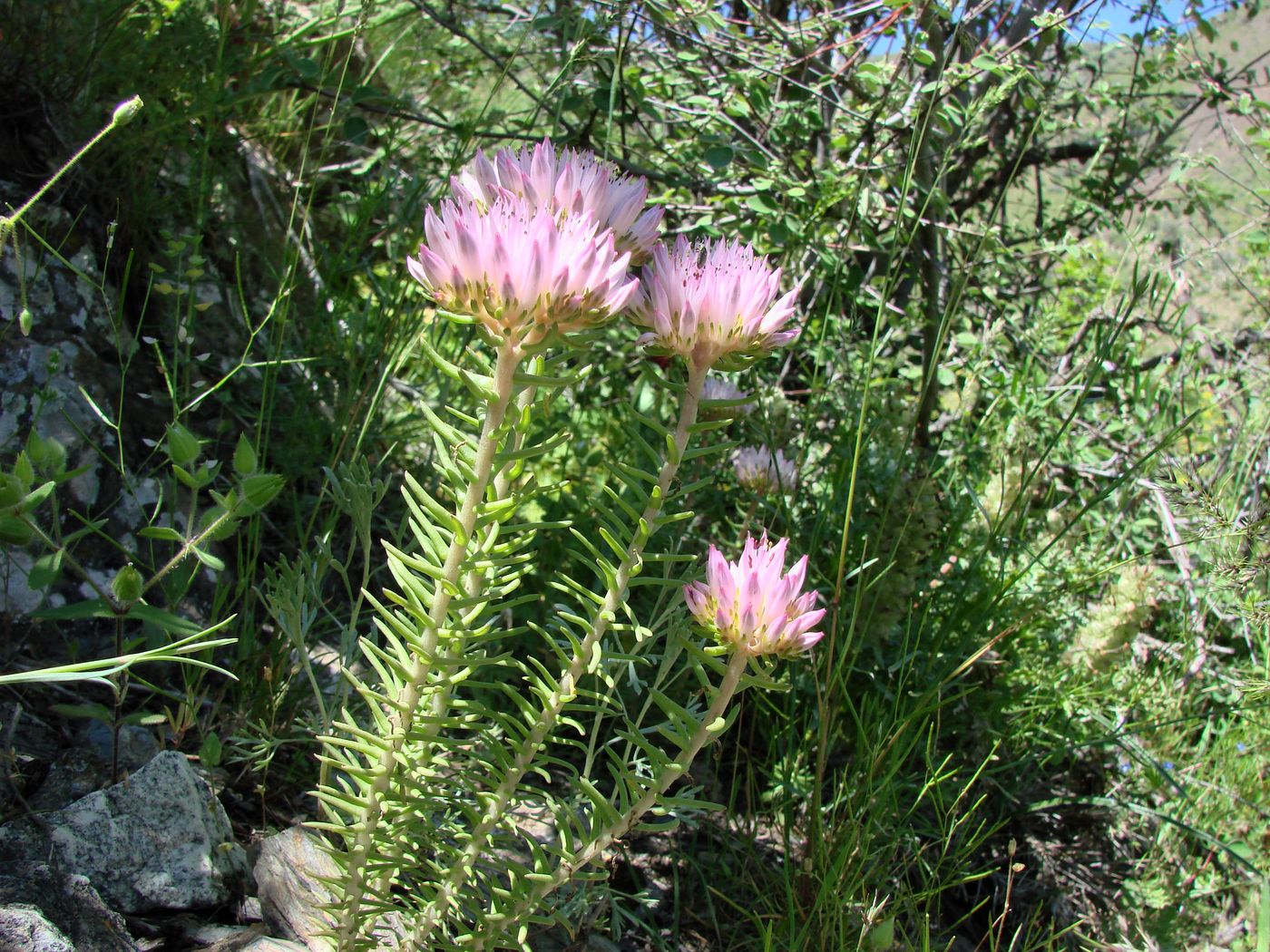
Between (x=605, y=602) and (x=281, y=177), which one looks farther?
(x=281, y=177)

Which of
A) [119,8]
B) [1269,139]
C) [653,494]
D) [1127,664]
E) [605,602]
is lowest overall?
[605,602]

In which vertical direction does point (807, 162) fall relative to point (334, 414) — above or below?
above

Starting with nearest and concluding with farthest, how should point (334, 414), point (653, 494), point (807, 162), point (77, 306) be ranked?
point (653, 494), point (77, 306), point (334, 414), point (807, 162)

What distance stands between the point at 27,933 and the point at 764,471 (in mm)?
1685

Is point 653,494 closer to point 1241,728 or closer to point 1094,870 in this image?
point 1094,870

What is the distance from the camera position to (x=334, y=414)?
7.73 feet

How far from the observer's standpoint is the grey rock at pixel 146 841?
1.45 m

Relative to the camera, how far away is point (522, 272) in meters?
1.08

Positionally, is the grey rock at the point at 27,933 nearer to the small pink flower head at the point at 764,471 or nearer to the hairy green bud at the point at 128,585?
Result: the hairy green bud at the point at 128,585

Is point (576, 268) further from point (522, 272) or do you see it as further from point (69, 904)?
point (69, 904)

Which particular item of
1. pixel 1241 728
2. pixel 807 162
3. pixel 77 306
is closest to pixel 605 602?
pixel 77 306

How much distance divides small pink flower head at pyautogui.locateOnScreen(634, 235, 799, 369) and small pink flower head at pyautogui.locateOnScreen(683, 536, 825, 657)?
273 millimetres

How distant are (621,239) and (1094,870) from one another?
6.96ft

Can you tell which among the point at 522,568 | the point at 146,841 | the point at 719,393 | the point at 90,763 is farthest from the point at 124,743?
the point at 719,393
